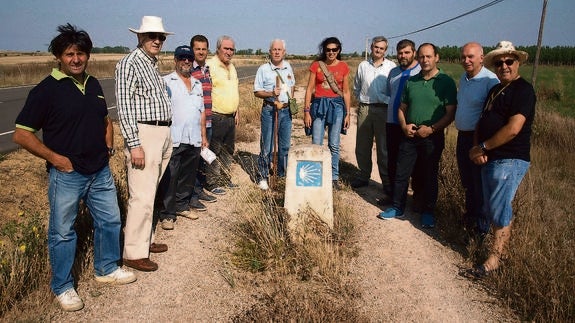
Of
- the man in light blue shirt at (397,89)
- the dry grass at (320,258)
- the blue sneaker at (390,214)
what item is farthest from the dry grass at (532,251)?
the man in light blue shirt at (397,89)

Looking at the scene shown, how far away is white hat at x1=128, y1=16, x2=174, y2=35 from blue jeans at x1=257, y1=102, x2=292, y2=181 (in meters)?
2.55

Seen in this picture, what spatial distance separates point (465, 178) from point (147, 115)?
136 inches

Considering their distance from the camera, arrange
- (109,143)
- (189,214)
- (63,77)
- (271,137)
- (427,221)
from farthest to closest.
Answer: (271,137) < (189,214) < (427,221) < (109,143) < (63,77)

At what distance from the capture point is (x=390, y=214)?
5062 millimetres

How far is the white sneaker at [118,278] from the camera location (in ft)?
11.3

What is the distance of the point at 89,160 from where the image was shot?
9.86ft

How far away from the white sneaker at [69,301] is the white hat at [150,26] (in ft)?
7.41

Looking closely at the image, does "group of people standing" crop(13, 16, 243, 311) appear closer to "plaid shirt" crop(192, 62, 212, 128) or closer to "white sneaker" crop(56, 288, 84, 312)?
"white sneaker" crop(56, 288, 84, 312)

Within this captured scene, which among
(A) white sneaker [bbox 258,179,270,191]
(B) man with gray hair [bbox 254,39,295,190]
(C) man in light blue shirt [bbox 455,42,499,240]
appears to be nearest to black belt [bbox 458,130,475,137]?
(C) man in light blue shirt [bbox 455,42,499,240]

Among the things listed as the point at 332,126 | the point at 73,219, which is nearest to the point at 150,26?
the point at 73,219

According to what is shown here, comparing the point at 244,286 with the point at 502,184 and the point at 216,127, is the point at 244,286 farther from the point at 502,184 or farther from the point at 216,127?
the point at 216,127

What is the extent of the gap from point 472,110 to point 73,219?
388 cm

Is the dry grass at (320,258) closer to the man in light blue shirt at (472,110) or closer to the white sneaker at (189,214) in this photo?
the man in light blue shirt at (472,110)

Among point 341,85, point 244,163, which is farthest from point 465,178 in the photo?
point 244,163
